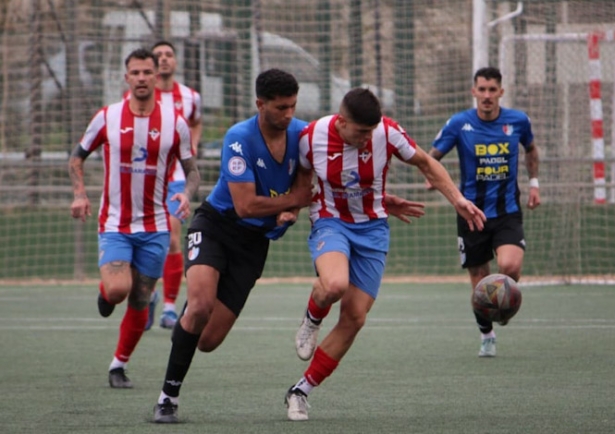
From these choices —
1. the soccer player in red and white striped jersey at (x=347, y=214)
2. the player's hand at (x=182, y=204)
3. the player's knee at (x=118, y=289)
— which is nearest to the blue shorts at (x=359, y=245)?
the soccer player in red and white striped jersey at (x=347, y=214)

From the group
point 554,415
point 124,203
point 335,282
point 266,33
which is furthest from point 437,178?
point 266,33

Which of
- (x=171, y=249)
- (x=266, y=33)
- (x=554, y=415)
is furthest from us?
(x=266, y=33)

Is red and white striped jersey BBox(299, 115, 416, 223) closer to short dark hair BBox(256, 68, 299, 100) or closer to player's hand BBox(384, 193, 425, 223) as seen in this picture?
player's hand BBox(384, 193, 425, 223)

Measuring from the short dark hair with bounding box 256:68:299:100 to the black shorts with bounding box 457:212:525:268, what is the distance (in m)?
3.37

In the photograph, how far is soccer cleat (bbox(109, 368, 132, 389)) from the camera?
778 cm

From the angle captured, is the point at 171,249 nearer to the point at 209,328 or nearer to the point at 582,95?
the point at 209,328

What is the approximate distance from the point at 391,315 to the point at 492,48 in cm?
494

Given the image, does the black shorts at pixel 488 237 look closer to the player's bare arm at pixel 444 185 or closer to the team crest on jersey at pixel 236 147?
the player's bare arm at pixel 444 185

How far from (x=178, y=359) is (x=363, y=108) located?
1578mm

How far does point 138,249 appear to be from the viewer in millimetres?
8086

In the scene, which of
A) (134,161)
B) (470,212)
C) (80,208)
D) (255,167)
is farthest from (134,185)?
(470,212)

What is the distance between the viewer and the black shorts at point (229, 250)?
6605 mm

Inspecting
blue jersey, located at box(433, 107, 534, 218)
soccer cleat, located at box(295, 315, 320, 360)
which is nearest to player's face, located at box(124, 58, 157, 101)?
soccer cleat, located at box(295, 315, 320, 360)

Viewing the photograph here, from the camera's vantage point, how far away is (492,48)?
52.0 ft
